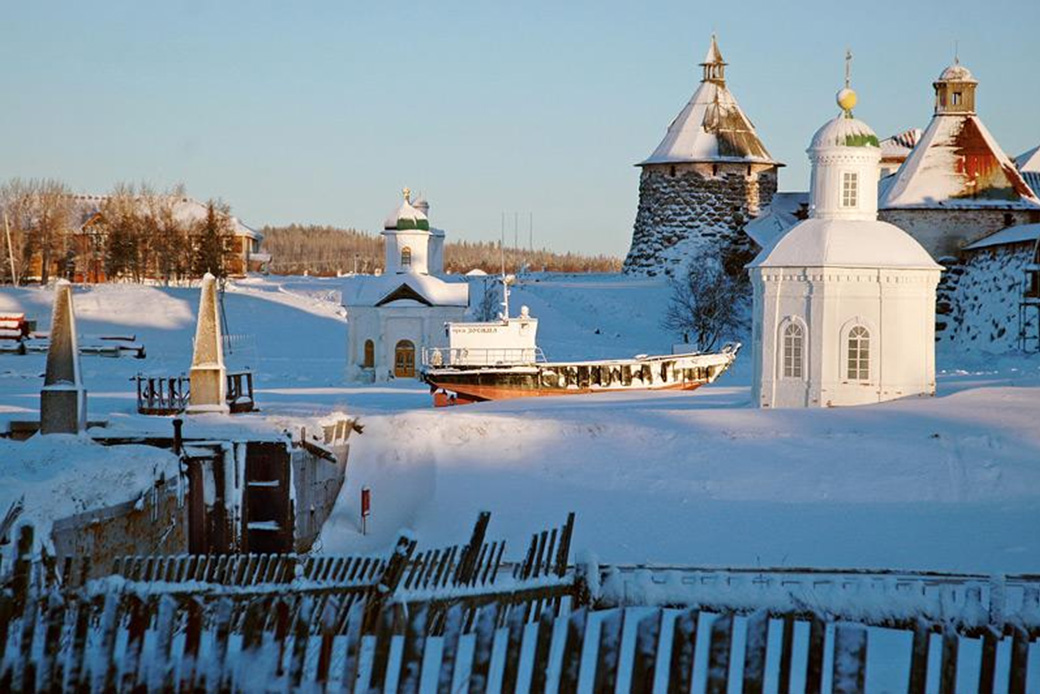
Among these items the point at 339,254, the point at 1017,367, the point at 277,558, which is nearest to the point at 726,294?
the point at 1017,367

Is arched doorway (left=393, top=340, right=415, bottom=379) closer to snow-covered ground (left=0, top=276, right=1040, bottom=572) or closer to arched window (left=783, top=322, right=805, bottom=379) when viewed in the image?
snow-covered ground (left=0, top=276, right=1040, bottom=572)

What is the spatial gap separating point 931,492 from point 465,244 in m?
172

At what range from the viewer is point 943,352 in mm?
48094

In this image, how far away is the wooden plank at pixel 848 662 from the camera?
4.88 m

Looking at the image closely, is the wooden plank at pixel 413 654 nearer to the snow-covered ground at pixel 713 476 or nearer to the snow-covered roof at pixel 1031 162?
the snow-covered ground at pixel 713 476

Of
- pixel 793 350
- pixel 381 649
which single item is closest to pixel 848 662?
pixel 381 649

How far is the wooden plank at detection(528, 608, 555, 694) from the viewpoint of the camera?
5.11m

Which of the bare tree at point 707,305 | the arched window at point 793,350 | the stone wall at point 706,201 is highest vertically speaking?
the stone wall at point 706,201

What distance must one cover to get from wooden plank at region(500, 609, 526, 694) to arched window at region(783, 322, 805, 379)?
23.2 metres

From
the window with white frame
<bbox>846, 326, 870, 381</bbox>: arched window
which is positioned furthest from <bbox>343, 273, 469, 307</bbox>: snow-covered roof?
<bbox>846, 326, 870, 381</bbox>: arched window

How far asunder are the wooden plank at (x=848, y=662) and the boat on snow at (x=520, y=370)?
Answer: 2739cm

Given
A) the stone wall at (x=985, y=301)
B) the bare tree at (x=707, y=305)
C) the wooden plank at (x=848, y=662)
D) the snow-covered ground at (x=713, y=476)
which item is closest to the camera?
the wooden plank at (x=848, y=662)

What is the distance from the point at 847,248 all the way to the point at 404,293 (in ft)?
55.8

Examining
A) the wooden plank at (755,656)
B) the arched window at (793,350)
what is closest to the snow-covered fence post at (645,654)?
the wooden plank at (755,656)
